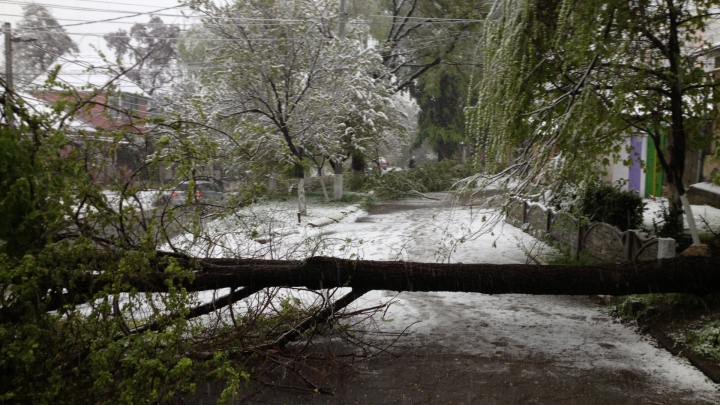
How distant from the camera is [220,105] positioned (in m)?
17.1

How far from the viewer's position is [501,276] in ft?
20.7

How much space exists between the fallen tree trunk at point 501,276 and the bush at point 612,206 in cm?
257

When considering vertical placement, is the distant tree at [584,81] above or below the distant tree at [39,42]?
below

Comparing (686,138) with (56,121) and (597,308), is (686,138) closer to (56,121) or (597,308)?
(597,308)

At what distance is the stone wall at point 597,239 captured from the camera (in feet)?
23.2

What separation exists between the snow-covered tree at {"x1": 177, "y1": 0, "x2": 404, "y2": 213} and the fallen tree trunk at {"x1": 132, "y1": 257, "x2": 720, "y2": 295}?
952cm

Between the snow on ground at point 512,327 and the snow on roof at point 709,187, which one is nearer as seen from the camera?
the snow on ground at point 512,327

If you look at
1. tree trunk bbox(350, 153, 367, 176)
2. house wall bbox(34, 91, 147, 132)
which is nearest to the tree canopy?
house wall bbox(34, 91, 147, 132)

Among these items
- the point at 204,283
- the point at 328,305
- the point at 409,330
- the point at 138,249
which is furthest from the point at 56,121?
the point at 409,330

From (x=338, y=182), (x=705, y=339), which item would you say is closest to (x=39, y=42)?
(x=338, y=182)

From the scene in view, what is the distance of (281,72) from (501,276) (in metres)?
11.8

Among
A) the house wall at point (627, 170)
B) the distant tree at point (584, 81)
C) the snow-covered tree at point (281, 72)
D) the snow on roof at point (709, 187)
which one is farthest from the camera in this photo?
the snow-covered tree at point (281, 72)

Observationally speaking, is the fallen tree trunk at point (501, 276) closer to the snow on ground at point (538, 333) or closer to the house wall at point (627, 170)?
the snow on ground at point (538, 333)

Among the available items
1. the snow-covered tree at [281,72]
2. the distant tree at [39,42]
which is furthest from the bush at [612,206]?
the distant tree at [39,42]
